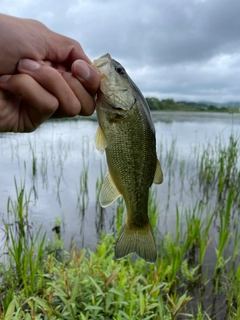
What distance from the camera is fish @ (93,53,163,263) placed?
78.1 inches

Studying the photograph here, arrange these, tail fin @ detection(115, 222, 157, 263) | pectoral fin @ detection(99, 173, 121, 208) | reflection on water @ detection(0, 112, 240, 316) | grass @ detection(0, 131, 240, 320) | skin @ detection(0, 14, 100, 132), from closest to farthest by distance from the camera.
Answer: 1. skin @ detection(0, 14, 100, 132)
2. pectoral fin @ detection(99, 173, 121, 208)
3. tail fin @ detection(115, 222, 157, 263)
4. grass @ detection(0, 131, 240, 320)
5. reflection on water @ detection(0, 112, 240, 316)

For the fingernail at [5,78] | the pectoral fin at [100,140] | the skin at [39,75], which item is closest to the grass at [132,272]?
the pectoral fin at [100,140]

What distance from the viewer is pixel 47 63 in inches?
70.6

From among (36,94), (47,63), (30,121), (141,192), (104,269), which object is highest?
(47,63)

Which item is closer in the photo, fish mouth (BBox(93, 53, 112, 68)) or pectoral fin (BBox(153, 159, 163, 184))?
fish mouth (BBox(93, 53, 112, 68))

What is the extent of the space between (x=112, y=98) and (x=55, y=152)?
9.60 meters

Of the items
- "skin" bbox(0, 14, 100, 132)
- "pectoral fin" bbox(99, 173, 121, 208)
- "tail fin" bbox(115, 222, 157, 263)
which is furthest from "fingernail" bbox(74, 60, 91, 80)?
"tail fin" bbox(115, 222, 157, 263)

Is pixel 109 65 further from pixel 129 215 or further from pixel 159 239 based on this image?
pixel 159 239

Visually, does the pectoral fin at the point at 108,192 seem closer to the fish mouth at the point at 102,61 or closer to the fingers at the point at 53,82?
the fingers at the point at 53,82

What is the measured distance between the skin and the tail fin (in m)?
0.93

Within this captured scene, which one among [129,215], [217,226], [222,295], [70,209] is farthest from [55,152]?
[129,215]

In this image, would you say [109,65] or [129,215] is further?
[129,215]

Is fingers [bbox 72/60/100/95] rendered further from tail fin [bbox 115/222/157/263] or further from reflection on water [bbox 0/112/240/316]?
reflection on water [bbox 0/112/240/316]

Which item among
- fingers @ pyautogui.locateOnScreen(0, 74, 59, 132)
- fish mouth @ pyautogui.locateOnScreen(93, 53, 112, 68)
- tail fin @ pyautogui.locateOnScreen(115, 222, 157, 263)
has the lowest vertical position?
tail fin @ pyautogui.locateOnScreen(115, 222, 157, 263)
